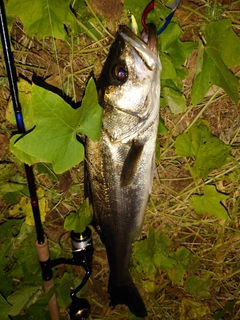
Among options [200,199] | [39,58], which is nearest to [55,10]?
[39,58]

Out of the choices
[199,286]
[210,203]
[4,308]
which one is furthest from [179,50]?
[4,308]

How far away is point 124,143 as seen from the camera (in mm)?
1519

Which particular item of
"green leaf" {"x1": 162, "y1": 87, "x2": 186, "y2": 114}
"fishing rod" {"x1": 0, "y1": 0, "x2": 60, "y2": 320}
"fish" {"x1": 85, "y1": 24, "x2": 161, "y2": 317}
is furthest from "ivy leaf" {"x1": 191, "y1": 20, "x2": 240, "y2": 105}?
"fishing rod" {"x1": 0, "y1": 0, "x2": 60, "y2": 320}

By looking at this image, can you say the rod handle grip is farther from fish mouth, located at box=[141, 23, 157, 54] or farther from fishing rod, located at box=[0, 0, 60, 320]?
fish mouth, located at box=[141, 23, 157, 54]

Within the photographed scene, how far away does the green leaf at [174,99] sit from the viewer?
165cm

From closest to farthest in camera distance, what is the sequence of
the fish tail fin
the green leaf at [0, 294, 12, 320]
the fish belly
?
the fish belly < the green leaf at [0, 294, 12, 320] < the fish tail fin

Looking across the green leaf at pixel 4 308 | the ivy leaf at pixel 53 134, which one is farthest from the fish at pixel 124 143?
the green leaf at pixel 4 308

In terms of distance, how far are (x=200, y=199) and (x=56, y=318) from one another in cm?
136

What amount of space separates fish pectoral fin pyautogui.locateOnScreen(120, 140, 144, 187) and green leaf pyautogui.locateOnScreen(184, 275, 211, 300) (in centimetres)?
119

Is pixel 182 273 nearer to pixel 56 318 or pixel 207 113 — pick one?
pixel 56 318

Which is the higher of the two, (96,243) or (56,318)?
(96,243)

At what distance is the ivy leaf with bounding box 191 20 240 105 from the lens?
1467 mm

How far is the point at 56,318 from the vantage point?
7.27ft

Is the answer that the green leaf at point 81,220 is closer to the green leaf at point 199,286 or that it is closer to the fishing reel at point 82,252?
the fishing reel at point 82,252
